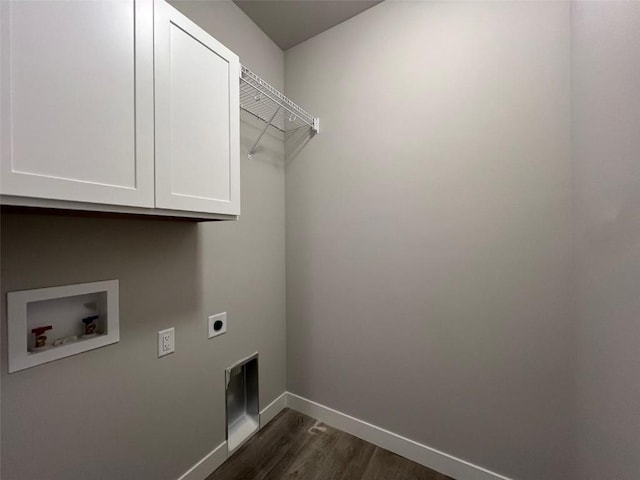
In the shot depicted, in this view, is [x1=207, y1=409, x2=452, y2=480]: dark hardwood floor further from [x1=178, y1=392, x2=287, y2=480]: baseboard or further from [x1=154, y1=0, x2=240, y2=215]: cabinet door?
[x1=154, y1=0, x2=240, y2=215]: cabinet door

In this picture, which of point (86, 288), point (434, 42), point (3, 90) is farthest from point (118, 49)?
point (434, 42)

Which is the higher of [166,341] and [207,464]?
[166,341]

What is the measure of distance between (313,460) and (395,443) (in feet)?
1.62

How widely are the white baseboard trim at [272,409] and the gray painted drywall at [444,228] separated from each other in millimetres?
181

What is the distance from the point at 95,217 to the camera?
3.07 feet

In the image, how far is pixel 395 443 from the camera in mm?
1485

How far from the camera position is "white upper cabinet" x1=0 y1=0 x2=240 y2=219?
574 millimetres

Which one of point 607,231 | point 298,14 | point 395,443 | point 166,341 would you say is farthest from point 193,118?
point 395,443

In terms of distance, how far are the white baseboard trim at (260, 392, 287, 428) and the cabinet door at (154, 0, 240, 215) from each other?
1.44 metres

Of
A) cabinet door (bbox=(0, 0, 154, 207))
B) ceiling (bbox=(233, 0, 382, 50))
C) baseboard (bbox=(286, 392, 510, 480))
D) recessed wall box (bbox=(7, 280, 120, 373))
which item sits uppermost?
ceiling (bbox=(233, 0, 382, 50))

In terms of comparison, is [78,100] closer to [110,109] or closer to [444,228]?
[110,109]

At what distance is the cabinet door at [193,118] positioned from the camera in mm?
848

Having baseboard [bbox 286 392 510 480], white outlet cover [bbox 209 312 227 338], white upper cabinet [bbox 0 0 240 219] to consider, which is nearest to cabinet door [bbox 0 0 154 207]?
white upper cabinet [bbox 0 0 240 219]

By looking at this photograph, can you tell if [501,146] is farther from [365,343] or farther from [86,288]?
[86,288]
